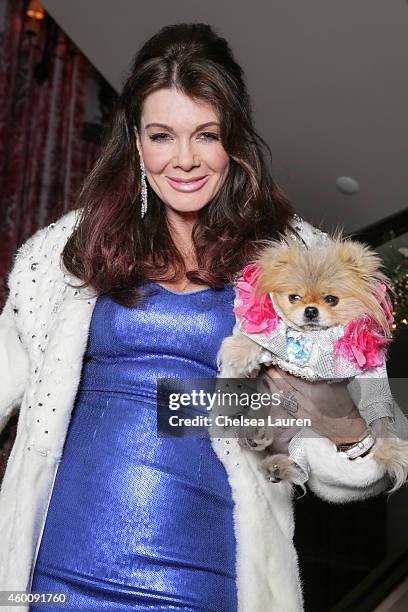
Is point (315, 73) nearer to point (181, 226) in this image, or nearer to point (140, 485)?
point (181, 226)

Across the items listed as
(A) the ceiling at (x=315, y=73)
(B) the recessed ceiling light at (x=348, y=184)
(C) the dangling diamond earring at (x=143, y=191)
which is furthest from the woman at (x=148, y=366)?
(B) the recessed ceiling light at (x=348, y=184)

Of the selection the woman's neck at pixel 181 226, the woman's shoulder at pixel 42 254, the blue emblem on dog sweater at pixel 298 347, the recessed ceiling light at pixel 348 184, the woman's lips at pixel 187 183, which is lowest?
the blue emblem on dog sweater at pixel 298 347

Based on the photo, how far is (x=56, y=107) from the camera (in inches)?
199

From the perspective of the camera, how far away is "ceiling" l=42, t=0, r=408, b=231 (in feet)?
13.8

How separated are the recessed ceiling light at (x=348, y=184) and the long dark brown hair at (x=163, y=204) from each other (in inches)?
123

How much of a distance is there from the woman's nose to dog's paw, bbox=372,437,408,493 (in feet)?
2.41

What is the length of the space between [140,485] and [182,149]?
0.73 meters

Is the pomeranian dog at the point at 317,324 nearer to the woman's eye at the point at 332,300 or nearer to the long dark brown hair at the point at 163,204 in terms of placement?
the woman's eye at the point at 332,300

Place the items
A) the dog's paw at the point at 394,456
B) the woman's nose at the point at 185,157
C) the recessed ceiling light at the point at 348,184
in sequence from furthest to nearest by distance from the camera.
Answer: the recessed ceiling light at the point at 348,184
the woman's nose at the point at 185,157
the dog's paw at the point at 394,456

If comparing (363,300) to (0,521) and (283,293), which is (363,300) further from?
(0,521)

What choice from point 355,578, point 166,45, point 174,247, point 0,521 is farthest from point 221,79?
point 355,578

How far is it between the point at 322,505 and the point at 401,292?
996 millimetres

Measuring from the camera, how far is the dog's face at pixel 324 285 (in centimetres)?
150

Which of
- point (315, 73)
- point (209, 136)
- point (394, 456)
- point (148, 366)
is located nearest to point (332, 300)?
point (394, 456)
